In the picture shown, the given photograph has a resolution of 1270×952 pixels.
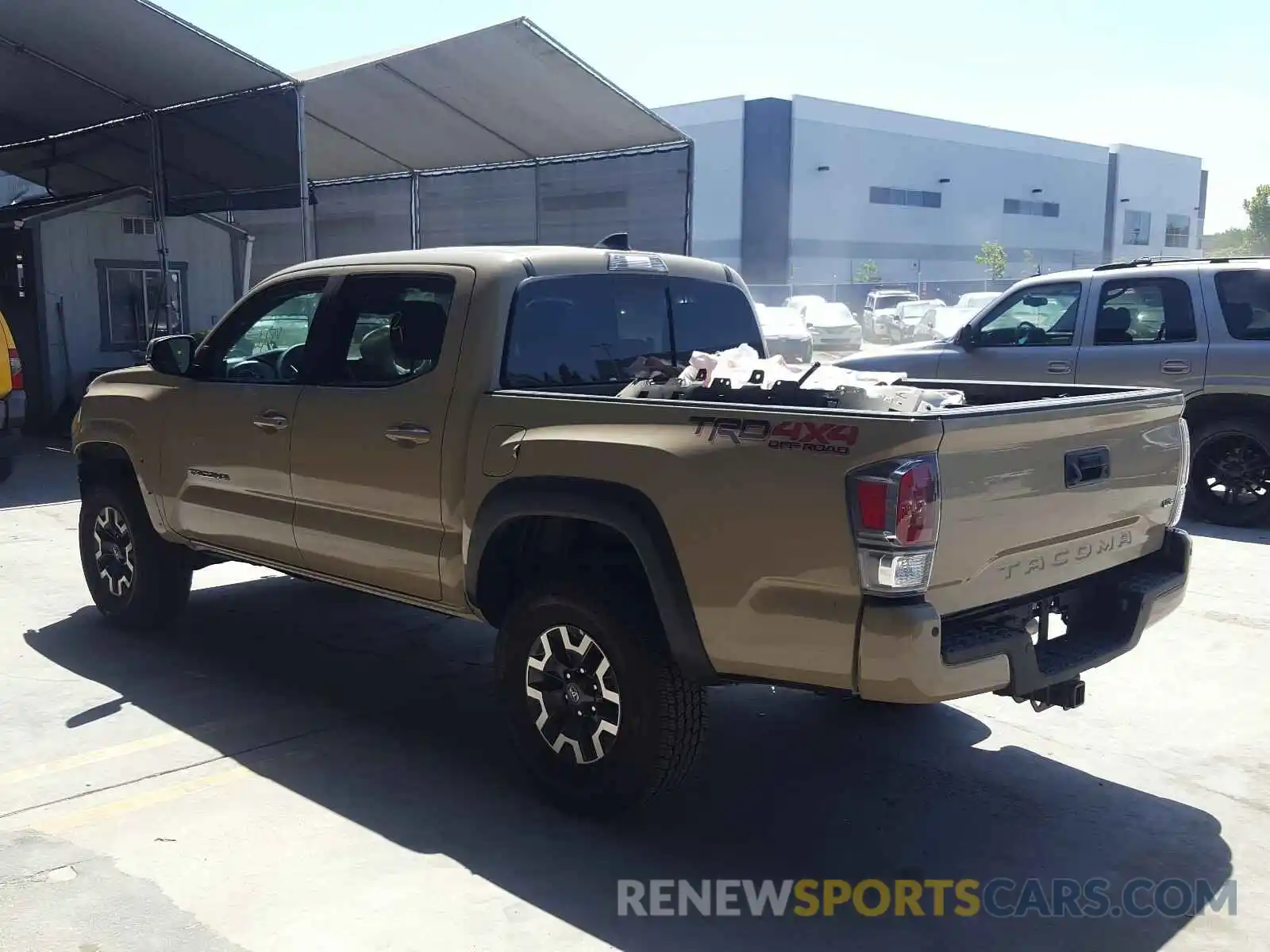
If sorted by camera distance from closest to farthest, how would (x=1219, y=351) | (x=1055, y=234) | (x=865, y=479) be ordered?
(x=865, y=479) < (x=1219, y=351) < (x=1055, y=234)

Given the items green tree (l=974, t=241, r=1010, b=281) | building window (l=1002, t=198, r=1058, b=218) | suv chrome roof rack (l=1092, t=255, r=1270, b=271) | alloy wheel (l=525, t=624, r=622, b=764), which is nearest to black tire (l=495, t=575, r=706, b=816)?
alloy wheel (l=525, t=624, r=622, b=764)

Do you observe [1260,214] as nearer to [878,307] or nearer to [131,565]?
[878,307]

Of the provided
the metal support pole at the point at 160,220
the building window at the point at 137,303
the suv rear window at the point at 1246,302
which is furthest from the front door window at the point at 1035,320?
the building window at the point at 137,303

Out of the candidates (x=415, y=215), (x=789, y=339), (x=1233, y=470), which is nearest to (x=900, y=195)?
(x=789, y=339)

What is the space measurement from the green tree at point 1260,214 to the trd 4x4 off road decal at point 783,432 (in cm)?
9562

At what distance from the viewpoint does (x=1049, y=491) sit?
365 cm

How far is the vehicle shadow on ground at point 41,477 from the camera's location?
1048 cm

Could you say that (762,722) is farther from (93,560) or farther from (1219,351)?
(1219,351)

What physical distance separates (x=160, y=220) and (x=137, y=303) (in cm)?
127

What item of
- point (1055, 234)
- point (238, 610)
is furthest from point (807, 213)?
point (238, 610)

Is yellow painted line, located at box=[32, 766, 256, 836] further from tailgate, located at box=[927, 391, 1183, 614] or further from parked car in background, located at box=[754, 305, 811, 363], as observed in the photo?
parked car in background, located at box=[754, 305, 811, 363]

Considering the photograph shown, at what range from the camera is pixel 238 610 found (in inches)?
267

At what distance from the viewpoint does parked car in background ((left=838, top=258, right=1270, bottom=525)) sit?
8805mm

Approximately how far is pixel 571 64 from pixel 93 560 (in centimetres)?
871
